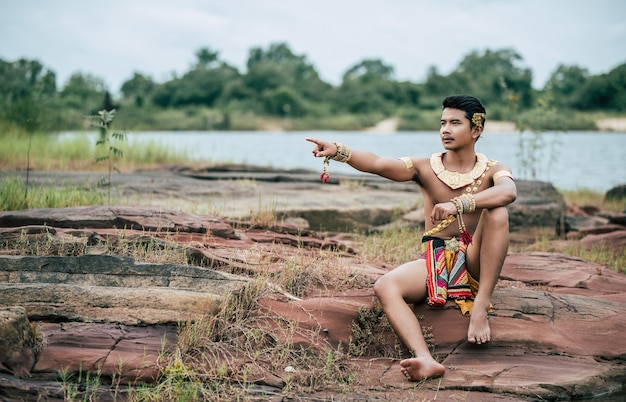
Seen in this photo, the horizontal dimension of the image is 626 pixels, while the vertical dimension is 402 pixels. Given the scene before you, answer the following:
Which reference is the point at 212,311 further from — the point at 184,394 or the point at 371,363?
the point at 371,363

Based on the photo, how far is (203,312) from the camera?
4.18 metres

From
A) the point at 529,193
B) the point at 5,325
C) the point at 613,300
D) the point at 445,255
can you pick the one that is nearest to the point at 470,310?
the point at 445,255

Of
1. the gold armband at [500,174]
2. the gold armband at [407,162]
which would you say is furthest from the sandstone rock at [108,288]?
the gold armband at [500,174]

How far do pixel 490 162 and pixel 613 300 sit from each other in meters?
1.49

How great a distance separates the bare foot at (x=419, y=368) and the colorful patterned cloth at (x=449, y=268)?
2.08ft

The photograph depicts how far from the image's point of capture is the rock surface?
3771 mm

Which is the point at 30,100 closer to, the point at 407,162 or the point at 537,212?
the point at 537,212

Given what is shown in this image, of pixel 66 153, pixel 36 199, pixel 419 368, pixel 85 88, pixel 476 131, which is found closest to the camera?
pixel 419 368

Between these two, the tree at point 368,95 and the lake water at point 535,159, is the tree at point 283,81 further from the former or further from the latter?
the lake water at point 535,159

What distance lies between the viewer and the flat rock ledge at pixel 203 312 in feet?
12.3

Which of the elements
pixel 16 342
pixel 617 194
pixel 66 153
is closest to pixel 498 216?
pixel 16 342

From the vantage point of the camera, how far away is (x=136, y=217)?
19.0ft

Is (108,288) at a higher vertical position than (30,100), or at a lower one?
lower

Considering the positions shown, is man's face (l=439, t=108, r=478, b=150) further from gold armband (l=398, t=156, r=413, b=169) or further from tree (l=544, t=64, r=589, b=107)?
tree (l=544, t=64, r=589, b=107)
